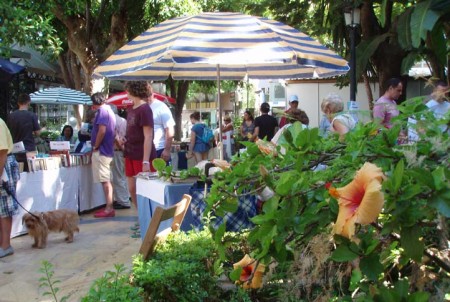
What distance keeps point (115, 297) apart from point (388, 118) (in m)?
1.50

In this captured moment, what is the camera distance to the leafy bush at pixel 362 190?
1.23m

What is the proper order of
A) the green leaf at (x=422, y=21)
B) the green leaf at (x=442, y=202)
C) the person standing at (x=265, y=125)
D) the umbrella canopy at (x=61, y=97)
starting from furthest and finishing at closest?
the umbrella canopy at (x=61, y=97) < the person standing at (x=265, y=125) < the green leaf at (x=422, y=21) < the green leaf at (x=442, y=202)

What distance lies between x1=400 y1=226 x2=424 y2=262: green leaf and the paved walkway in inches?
149

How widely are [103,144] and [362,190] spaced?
25.3 ft

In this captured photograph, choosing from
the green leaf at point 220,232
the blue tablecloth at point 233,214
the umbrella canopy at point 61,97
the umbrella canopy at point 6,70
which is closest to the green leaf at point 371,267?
the green leaf at point 220,232

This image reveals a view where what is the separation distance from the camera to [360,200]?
1269 mm

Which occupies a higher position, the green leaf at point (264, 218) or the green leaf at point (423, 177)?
the green leaf at point (423, 177)

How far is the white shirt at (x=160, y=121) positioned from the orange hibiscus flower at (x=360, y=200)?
6146 mm

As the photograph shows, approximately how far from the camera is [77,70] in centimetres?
2058

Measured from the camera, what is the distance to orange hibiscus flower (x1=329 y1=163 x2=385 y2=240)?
1.21 m

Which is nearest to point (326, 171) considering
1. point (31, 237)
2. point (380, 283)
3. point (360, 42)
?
point (380, 283)

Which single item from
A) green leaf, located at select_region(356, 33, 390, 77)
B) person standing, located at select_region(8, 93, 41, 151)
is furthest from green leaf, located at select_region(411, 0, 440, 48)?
green leaf, located at select_region(356, 33, 390, 77)

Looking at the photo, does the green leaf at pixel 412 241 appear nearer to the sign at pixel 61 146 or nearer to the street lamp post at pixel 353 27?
the sign at pixel 61 146

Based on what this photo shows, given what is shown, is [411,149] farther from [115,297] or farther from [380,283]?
[115,297]
